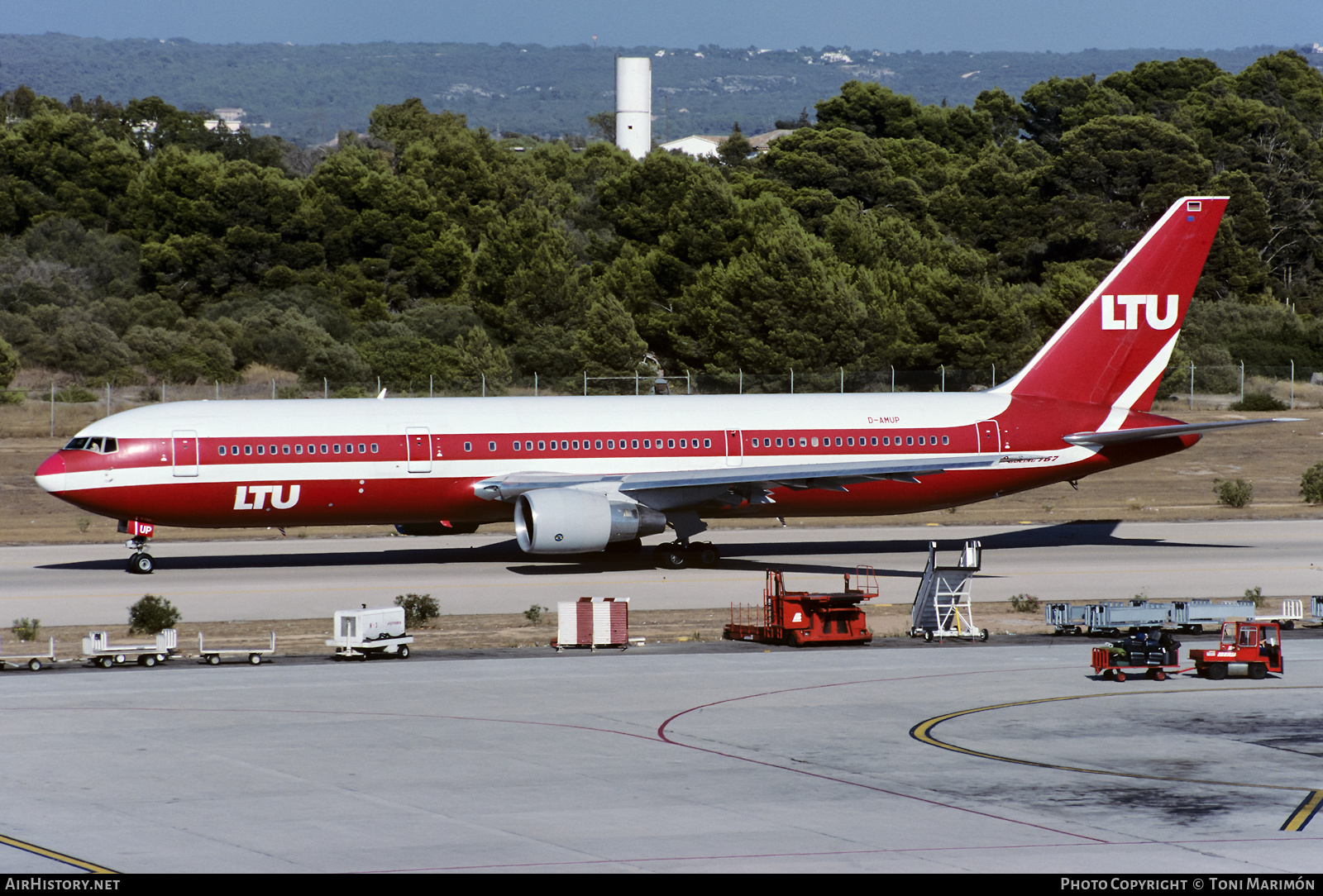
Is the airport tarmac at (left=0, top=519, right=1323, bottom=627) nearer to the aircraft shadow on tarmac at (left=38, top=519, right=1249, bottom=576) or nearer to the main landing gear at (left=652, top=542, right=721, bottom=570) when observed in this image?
the aircraft shadow on tarmac at (left=38, top=519, right=1249, bottom=576)

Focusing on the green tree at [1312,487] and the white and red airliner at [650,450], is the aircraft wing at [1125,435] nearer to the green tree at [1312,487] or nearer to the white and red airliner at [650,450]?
the white and red airliner at [650,450]

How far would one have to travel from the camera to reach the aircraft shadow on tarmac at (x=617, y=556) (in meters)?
39.0

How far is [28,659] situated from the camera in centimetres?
2600

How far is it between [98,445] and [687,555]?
15.0 meters

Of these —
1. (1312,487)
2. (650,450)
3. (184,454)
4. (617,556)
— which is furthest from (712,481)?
(1312,487)

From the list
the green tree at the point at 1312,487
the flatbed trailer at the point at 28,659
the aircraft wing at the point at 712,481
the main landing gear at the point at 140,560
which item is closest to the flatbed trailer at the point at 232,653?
the flatbed trailer at the point at 28,659

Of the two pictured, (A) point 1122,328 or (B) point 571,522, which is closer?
(B) point 571,522

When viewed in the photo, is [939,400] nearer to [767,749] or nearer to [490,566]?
[490,566]

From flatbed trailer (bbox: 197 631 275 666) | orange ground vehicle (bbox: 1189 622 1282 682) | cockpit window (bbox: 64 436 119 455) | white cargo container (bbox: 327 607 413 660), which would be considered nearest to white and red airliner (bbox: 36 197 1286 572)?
cockpit window (bbox: 64 436 119 455)

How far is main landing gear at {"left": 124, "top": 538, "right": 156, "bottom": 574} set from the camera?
37469 millimetres

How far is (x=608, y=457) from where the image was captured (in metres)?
37.7

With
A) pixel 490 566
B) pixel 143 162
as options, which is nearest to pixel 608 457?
pixel 490 566

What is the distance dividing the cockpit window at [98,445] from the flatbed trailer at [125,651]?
10341mm

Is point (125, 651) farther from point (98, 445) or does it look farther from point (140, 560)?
point (140, 560)
